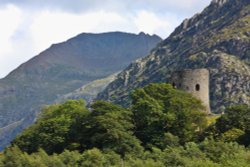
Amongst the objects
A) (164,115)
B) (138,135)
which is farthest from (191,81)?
(138,135)

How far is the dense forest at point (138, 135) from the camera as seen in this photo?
75.5 metres

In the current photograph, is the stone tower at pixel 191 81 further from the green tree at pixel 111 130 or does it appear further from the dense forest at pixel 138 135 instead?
the green tree at pixel 111 130

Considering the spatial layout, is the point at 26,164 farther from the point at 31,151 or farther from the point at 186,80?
the point at 186,80

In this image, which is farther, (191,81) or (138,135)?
(191,81)

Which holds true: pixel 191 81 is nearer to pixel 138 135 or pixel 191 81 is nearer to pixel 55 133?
pixel 138 135

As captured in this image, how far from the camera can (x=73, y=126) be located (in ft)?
304

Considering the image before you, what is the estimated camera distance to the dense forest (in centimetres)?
7550

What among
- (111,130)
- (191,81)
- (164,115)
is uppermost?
(191,81)

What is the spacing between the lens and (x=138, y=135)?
89.2 metres

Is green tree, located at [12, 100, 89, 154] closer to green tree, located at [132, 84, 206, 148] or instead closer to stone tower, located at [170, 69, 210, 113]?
green tree, located at [132, 84, 206, 148]

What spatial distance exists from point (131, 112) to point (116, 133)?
8969mm

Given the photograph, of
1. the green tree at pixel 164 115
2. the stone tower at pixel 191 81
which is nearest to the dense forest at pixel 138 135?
the green tree at pixel 164 115

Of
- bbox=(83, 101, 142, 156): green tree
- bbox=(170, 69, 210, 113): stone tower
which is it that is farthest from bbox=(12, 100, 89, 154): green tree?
bbox=(170, 69, 210, 113): stone tower

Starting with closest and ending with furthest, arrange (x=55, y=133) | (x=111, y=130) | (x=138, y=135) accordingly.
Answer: (x=111, y=130), (x=138, y=135), (x=55, y=133)
